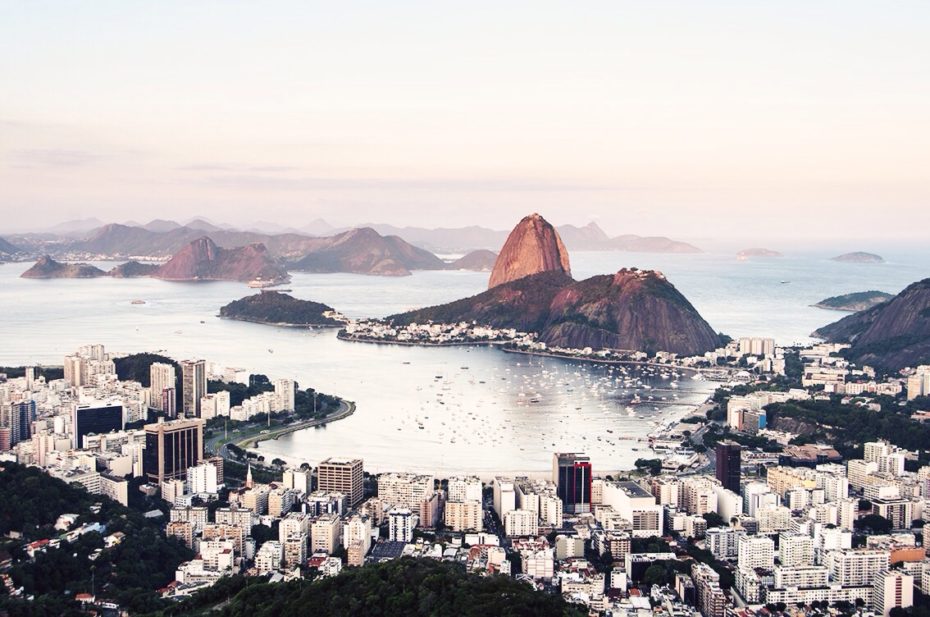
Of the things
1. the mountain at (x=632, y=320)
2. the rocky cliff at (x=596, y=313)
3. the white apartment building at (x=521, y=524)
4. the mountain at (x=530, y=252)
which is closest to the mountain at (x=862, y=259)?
the mountain at (x=530, y=252)

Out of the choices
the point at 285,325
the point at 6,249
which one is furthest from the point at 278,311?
the point at 6,249

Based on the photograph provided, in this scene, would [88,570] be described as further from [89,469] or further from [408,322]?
[408,322]

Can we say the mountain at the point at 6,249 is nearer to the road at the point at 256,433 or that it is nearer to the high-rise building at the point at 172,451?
the road at the point at 256,433

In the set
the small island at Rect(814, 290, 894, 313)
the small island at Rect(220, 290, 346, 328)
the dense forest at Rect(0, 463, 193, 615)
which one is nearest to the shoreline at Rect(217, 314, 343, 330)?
the small island at Rect(220, 290, 346, 328)

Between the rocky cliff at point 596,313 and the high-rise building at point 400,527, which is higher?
the rocky cliff at point 596,313

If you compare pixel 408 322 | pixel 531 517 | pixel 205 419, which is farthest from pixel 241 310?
pixel 531 517

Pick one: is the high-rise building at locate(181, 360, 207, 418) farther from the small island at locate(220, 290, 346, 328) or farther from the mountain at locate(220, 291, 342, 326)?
the mountain at locate(220, 291, 342, 326)
